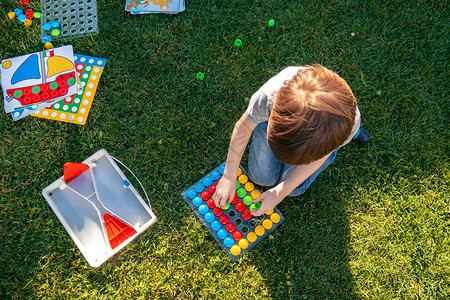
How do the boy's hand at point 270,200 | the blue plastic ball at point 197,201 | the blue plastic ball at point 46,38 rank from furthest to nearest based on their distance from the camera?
the blue plastic ball at point 46,38
the blue plastic ball at point 197,201
the boy's hand at point 270,200

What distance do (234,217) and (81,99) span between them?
1.26 meters

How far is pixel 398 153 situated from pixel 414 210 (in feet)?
1.20

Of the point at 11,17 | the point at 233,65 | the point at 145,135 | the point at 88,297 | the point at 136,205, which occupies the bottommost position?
the point at 88,297

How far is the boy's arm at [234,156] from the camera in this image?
1613mm

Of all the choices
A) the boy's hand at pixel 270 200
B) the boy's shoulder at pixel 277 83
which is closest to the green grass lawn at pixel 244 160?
the boy's hand at pixel 270 200

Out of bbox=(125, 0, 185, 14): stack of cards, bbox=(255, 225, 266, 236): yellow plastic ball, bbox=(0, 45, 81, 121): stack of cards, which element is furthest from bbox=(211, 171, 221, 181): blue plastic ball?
bbox=(125, 0, 185, 14): stack of cards

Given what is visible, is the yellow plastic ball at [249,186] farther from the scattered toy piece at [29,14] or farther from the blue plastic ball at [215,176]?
the scattered toy piece at [29,14]

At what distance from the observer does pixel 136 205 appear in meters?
1.94

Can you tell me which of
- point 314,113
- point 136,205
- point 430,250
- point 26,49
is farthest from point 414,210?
point 26,49

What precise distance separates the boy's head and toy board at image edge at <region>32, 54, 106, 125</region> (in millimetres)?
1425

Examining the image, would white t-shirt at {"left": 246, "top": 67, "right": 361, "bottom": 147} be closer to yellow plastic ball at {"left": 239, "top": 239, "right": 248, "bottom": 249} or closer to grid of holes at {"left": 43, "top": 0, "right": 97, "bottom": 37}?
yellow plastic ball at {"left": 239, "top": 239, "right": 248, "bottom": 249}

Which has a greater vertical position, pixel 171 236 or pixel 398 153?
pixel 398 153

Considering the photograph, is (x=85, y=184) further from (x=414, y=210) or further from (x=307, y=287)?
(x=414, y=210)

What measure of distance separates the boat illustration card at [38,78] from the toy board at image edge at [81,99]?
4 centimetres
